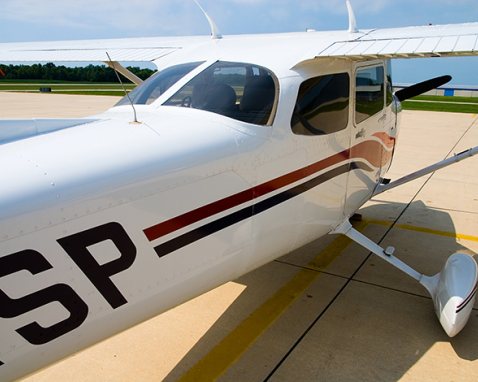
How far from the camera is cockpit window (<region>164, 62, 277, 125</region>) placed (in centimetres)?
306

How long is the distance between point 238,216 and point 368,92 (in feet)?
7.43

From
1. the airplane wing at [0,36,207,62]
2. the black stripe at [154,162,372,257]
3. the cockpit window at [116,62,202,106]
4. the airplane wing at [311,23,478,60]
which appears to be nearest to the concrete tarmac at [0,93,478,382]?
the black stripe at [154,162,372,257]

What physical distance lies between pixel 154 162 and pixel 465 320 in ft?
9.25

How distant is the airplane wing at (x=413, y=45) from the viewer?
123 inches

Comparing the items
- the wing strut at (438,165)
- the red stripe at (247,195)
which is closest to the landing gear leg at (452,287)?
the red stripe at (247,195)

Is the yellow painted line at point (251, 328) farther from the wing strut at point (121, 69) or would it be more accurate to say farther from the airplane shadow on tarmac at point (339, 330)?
the wing strut at point (121, 69)

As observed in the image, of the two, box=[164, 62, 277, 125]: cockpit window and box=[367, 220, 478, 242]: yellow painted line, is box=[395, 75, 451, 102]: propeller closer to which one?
box=[367, 220, 478, 242]: yellow painted line

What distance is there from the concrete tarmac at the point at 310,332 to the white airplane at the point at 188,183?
329 mm

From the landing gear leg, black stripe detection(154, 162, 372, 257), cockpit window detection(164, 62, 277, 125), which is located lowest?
the landing gear leg

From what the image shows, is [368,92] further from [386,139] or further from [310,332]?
[310,332]

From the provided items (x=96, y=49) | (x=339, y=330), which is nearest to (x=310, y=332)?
(x=339, y=330)

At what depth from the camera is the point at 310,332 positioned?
3.64 metres

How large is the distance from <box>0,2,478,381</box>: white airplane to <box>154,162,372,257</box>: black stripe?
0.01m

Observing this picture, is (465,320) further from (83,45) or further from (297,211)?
(83,45)
